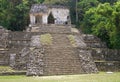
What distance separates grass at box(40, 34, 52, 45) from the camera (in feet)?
116

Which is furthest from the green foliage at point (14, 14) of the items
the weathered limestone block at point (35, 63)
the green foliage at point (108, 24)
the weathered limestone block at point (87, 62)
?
the weathered limestone block at point (87, 62)

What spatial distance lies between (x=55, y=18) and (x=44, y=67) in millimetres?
25509

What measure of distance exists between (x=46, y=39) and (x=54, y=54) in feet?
14.6

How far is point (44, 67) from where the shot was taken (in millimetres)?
30219

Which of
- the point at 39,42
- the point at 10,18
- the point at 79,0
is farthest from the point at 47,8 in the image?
the point at 39,42

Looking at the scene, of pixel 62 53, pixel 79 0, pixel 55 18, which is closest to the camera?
pixel 62 53

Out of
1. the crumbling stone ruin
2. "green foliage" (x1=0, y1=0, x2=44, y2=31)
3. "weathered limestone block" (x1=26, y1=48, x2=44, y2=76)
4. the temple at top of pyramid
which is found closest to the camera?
"weathered limestone block" (x1=26, y1=48, x2=44, y2=76)

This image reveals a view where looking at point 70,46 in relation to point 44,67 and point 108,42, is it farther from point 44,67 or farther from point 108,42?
point 108,42

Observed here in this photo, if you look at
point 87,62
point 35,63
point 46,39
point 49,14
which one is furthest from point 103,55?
point 49,14

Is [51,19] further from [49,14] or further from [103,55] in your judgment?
[103,55]

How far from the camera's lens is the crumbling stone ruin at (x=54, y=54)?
100 ft

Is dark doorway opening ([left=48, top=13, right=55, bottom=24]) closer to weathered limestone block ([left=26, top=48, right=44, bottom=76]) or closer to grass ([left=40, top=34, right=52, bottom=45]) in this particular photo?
grass ([left=40, top=34, right=52, bottom=45])

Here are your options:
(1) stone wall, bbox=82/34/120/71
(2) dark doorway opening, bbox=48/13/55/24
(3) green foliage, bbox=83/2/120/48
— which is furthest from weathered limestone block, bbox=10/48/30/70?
(2) dark doorway opening, bbox=48/13/55/24

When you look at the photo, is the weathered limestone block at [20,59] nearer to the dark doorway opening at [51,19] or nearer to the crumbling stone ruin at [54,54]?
the crumbling stone ruin at [54,54]
